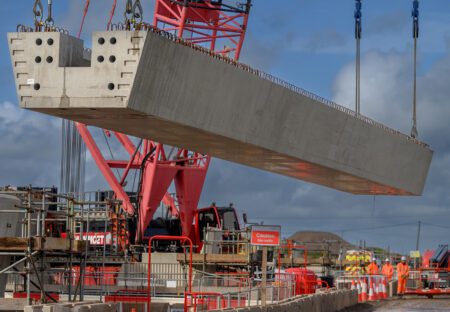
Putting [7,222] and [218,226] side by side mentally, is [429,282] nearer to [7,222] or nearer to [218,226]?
[218,226]

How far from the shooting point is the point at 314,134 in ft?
131

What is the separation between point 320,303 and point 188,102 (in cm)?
745

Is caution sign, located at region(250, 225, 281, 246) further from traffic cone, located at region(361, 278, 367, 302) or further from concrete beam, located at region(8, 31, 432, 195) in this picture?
traffic cone, located at region(361, 278, 367, 302)

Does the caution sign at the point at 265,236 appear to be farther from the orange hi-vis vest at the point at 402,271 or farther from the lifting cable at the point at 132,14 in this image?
the orange hi-vis vest at the point at 402,271

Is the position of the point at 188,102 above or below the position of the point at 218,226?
above

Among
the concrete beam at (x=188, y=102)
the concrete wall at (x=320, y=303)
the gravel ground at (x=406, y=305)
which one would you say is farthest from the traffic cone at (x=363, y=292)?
the concrete beam at (x=188, y=102)

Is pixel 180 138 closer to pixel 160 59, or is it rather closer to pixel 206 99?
pixel 206 99

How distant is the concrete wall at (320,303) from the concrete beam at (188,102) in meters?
5.61

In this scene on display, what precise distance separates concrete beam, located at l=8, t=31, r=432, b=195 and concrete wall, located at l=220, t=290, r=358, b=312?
561 cm

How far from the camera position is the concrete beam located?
28031 mm

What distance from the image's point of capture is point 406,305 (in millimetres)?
39156

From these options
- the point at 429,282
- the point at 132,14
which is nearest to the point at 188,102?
the point at 132,14

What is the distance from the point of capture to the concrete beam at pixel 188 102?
28031mm

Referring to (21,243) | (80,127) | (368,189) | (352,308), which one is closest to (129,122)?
(21,243)
